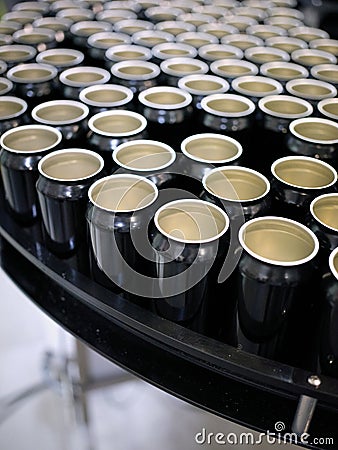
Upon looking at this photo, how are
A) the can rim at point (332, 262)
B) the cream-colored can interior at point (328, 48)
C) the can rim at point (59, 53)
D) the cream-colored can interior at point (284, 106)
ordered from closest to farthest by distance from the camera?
the can rim at point (332, 262), the cream-colored can interior at point (284, 106), the can rim at point (59, 53), the cream-colored can interior at point (328, 48)

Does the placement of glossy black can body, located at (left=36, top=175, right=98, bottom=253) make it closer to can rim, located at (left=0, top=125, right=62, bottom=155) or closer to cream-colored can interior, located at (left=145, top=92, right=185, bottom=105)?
can rim, located at (left=0, top=125, right=62, bottom=155)

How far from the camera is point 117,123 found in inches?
29.5

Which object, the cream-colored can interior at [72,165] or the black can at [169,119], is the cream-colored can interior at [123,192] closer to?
the cream-colored can interior at [72,165]

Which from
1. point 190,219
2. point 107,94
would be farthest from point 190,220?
point 107,94

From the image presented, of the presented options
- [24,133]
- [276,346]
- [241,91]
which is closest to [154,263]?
[276,346]

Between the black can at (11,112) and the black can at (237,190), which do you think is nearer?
the black can at (237,190)

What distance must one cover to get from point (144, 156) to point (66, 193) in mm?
122

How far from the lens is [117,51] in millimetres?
961

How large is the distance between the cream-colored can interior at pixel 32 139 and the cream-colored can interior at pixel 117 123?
7 centimetres

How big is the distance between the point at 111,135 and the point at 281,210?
0.77 feet

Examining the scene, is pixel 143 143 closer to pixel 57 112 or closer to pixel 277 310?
pixel 57 112

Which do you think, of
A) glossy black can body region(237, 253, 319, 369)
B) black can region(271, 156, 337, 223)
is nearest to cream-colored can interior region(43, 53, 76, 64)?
black can region(271, 156, 337, 223)

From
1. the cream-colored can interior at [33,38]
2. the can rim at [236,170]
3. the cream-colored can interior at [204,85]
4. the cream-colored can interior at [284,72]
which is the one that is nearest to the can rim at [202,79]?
the cream-colored can interior at [204,85]

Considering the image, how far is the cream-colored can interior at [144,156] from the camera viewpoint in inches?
26.1
